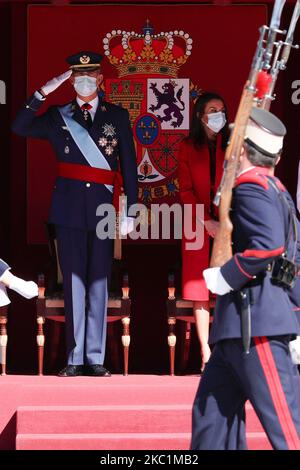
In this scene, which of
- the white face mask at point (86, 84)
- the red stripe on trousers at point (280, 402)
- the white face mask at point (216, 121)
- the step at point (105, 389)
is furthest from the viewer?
the white face mask at point (86, 84)

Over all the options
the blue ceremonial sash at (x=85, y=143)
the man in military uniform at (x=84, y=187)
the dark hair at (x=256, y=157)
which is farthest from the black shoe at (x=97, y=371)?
the dark hair at (x=256, y=157)

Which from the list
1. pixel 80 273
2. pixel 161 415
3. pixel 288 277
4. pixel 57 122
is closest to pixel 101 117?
pixel 57 122

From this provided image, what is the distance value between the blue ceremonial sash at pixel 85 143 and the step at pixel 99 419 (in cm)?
213

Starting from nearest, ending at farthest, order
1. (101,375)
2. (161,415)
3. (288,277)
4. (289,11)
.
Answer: (288,277), (161,415), (101,375), (289,11)

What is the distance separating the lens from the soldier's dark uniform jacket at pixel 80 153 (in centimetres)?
938

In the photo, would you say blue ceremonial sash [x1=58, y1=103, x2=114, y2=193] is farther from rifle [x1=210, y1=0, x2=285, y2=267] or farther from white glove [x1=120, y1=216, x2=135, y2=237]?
rifle [x1=210, y1=0, x2=285, y2=267]

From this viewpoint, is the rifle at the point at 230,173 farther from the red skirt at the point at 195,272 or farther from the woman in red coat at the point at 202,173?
the red skirt at the point at 195,272

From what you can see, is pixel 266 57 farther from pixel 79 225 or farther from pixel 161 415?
pixel 79 225

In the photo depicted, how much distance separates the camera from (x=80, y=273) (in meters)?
9.39

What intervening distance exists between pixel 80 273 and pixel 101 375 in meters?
0.68

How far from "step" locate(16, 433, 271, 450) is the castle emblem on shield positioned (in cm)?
311

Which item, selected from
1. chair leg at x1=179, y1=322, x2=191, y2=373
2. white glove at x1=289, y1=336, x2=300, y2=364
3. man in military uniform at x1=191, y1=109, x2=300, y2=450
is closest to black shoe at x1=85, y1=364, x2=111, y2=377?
chair leg at x1=179, y1=322, x2=191, y2=373

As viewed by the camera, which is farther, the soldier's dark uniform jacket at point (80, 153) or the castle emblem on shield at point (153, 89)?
the castle emblem on shield at point (153, 89)

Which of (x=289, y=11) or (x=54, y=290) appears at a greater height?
(x=289, y=11)
